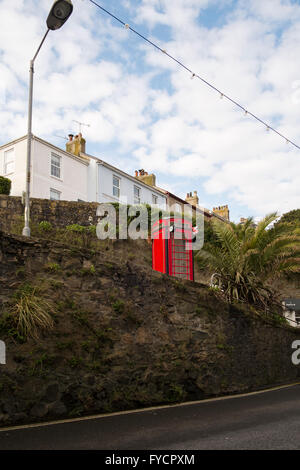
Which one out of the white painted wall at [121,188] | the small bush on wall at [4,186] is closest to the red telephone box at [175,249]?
the small bush on wall at [4,186]

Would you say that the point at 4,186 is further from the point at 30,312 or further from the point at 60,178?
the point at 30,312

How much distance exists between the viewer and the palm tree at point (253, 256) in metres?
12.4

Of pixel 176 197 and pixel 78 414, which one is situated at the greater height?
pixel 176 197

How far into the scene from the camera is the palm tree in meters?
12.4

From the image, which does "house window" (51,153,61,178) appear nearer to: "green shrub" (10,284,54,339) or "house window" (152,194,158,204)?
"house window" (152,194,158,204)

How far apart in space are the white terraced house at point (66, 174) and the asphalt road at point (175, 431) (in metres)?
18.1

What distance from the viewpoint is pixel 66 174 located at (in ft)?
82.9

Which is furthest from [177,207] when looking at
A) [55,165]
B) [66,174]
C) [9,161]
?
[9,161]

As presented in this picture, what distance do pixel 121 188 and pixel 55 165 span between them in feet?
19.0

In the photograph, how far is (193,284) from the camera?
31.4ft

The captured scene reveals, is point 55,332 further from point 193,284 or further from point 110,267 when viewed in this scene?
point 193,284

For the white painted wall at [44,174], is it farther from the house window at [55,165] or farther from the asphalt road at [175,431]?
the asphalt road at [175,431]
